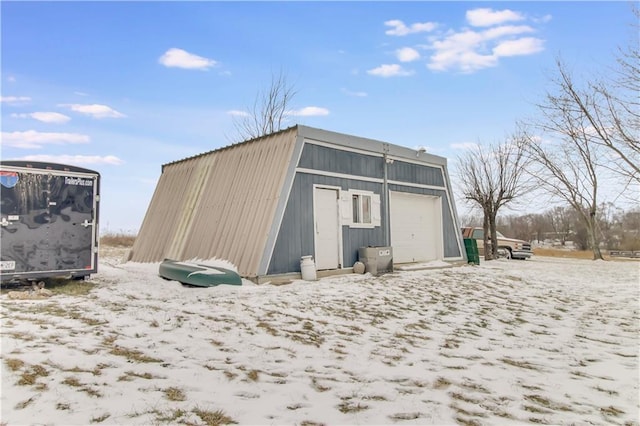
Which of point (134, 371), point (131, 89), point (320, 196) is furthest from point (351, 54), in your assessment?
point (134, 371)

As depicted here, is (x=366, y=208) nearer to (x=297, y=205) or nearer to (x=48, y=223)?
(x=297, y=205)

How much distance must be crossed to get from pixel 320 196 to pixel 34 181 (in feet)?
19.6

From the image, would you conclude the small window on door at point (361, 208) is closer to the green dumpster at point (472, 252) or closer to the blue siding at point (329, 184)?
the blue siding at point (329, 184)

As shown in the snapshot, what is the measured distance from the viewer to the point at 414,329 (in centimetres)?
516

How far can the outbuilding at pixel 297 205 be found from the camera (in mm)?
8984

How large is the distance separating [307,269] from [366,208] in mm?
3032

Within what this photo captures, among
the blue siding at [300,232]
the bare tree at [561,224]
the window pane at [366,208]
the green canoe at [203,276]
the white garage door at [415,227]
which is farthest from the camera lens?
the bare tree at [561,224]

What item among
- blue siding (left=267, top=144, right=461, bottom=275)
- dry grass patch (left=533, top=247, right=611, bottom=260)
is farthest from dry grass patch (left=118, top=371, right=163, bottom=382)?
dry grass patch (left=533, top=247, right=611, bottom=260)

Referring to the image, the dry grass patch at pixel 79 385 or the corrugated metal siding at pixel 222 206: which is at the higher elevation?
the corrugated metal siding at pixel 222 206

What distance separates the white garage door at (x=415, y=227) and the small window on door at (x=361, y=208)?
111 cm

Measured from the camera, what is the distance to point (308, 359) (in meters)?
3.73

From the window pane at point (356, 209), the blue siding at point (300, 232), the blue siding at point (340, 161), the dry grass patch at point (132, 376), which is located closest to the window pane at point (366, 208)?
the window pane at point (356, 209)

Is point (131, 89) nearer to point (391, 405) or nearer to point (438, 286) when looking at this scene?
point (438, 286)

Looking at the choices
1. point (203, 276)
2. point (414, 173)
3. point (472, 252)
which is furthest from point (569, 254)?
point (203, 276)
